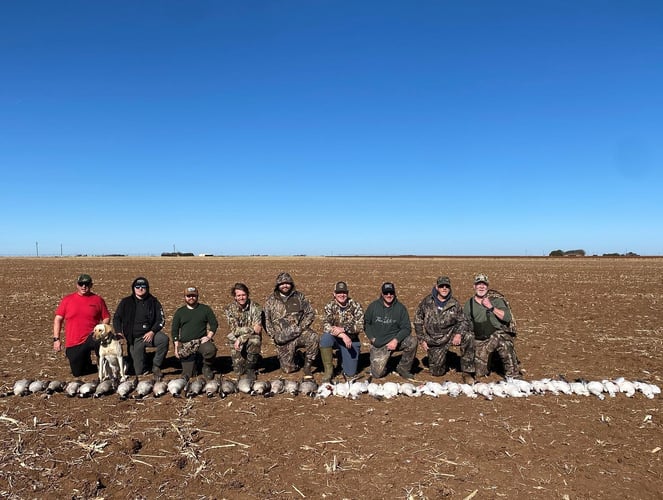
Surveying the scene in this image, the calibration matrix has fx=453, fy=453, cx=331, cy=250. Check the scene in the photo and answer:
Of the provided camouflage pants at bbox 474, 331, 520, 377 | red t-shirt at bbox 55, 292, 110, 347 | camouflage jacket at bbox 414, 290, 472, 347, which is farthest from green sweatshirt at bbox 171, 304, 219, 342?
camouflage pants at bbox 474, 331, 520, 377

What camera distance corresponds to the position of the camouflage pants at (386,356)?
28.5ft

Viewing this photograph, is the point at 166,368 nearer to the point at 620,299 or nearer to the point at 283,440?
the point at 283,440

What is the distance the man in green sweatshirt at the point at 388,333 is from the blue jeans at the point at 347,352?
32cm

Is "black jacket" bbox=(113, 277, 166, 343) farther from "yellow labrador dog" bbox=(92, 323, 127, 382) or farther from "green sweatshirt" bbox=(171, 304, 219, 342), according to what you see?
"yellow labrador dog" bbox=(92, 323, 127, 382)

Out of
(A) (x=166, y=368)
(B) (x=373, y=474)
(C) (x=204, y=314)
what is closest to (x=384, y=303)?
(C) (x=204, y=314)

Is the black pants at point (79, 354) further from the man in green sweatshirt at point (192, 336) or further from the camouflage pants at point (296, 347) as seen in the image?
the camouflage pants at point (296, 347)

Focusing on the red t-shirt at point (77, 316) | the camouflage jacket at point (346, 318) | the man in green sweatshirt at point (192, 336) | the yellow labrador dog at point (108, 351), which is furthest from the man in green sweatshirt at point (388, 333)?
the red t-shirt at point (77, 316)

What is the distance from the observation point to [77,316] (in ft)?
28.4

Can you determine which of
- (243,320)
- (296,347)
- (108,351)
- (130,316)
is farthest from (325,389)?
(130,316)

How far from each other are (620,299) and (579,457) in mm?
19368

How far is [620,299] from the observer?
2164 cm

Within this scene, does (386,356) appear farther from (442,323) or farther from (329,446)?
(329,446)

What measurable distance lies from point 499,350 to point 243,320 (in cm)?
490

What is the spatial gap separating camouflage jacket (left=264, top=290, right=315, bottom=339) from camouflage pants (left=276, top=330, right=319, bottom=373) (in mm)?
133
